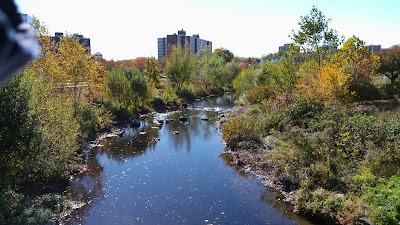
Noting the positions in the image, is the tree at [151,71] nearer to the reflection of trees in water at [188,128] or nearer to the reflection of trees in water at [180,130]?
the reflection of trees in water at [188,128]

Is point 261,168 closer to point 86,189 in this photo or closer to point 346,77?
point 86,189

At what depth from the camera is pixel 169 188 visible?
57.2 feet

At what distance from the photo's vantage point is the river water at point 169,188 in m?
14.4

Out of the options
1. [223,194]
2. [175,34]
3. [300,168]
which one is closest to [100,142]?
[223,194]

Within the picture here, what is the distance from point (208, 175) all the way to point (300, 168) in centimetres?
500

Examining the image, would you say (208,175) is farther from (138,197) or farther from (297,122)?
(297,122)

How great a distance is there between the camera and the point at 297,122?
75.0 feet

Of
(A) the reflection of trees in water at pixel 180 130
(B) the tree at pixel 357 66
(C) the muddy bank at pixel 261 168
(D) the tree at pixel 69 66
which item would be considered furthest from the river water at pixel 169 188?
(B) the tree at pixel 357 66

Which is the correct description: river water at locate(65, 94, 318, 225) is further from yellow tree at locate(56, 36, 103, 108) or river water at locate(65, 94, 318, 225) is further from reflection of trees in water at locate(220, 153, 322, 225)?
yellow tree at locate(56, 36, 103, 108)

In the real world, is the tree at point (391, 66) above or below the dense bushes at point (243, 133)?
above

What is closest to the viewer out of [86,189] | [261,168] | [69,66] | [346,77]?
[86,189]

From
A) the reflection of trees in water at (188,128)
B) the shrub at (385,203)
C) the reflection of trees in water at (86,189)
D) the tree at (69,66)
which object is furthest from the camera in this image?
the reflection of trees in water at (188,128)

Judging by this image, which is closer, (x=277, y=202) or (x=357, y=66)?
(x=277, y=202)

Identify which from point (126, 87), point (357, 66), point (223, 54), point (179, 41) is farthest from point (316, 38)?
point (179, 41)
